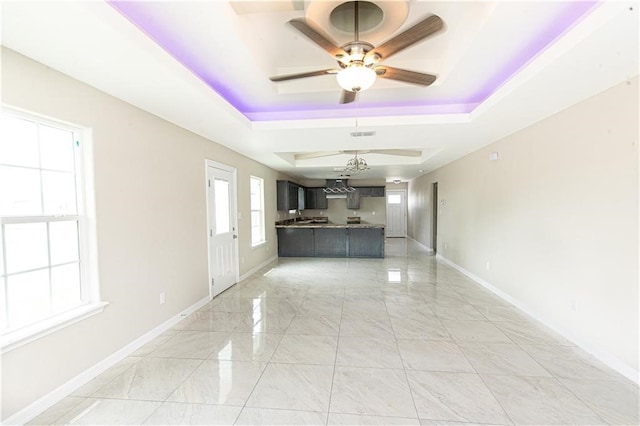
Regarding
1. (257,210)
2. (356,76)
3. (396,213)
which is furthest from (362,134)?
(396,213)

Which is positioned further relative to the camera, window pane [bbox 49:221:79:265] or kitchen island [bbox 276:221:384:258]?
kitchen island [bbox 276:221:384:258]

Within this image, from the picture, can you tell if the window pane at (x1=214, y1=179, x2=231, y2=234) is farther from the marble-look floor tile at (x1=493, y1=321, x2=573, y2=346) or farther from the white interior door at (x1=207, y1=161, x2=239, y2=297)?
the marble-look floor tile at (x1=493, y1=321, x2=573, y2=346)

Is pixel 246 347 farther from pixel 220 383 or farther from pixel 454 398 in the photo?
pixel 454 398

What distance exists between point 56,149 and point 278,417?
8.35 feet

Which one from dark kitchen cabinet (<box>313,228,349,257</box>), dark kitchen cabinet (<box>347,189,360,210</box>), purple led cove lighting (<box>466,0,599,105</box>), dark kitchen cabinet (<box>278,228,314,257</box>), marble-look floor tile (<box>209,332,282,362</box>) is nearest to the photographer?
purple led cove lighting (<box>466,0,599,105</box>)

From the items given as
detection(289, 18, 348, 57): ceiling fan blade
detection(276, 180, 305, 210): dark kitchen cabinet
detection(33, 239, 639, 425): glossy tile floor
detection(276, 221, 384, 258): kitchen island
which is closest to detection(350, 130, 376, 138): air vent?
detection(289, 18, 348, 57): ceiling fan blade

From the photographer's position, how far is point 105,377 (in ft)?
7.41

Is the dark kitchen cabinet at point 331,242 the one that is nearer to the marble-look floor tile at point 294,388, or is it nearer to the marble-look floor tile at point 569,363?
the marble-look floor tile at point 569,363

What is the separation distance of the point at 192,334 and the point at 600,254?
3.99 metres

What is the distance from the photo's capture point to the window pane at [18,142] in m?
1.80

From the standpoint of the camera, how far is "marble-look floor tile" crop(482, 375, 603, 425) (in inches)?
70.4

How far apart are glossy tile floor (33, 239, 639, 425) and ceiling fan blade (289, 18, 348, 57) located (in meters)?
2.38

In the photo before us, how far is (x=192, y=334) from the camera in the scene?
119 inches

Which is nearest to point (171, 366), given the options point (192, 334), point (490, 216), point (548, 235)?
point (192, 334)
